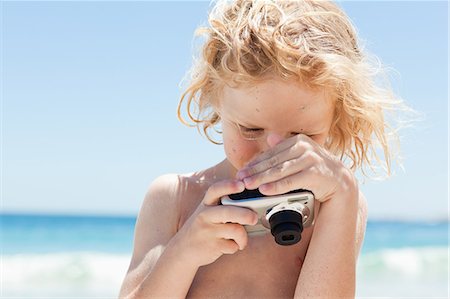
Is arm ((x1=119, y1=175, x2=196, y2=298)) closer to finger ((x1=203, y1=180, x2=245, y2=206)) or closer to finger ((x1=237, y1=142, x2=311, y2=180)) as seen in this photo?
finger ((x1=203, y1=180, x2=245, y2=206))

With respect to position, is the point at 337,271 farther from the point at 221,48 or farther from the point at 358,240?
the point at 221,48

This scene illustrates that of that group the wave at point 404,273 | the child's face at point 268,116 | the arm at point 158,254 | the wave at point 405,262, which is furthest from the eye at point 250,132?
the wave at point 405,262

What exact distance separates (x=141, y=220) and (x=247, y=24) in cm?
74

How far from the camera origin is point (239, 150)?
218 cm

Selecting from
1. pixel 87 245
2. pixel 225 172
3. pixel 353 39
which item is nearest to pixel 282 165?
pixel 225 172

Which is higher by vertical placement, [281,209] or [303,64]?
[303,64]

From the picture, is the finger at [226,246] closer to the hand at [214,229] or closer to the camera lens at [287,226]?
the hand at [214,229]

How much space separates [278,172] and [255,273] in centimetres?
51

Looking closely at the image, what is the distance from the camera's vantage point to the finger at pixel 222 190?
196 centimetres

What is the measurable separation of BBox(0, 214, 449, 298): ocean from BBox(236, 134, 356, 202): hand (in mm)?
6574

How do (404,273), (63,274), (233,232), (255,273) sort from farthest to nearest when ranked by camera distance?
(404,273) < (63,274) < (255,273) < (233,232)

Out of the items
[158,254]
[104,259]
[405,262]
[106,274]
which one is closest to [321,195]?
[158,254]

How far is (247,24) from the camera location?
231 centimetres

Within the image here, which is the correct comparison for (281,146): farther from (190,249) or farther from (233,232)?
(190,249)
